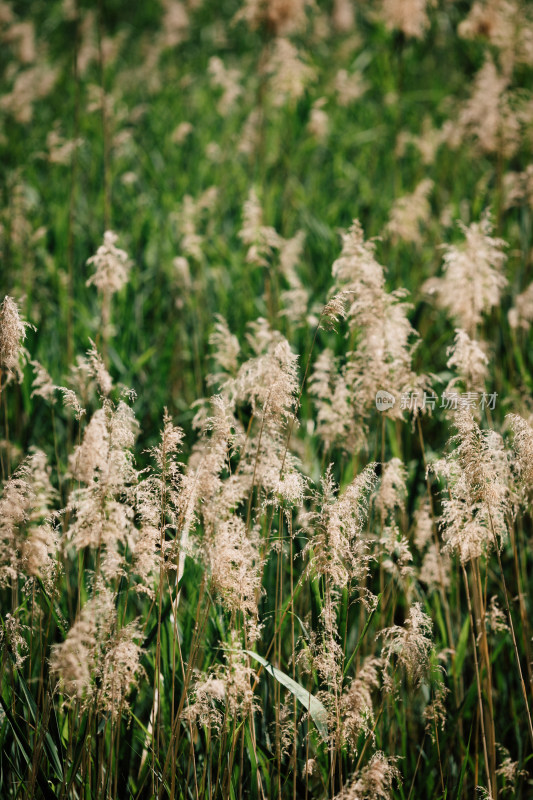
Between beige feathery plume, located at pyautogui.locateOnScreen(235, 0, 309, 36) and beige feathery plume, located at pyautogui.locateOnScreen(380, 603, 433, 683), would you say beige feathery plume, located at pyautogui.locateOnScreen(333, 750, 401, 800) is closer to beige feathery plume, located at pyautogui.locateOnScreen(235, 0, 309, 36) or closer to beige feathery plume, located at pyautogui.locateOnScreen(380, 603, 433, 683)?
beige feathery plume, located at pyautogui.locateOnScreen(380, 603, 433, 683)

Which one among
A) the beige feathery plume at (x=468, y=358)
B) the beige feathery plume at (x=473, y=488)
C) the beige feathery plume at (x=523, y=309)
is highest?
the beige feathery plume at (x=523, y=309)

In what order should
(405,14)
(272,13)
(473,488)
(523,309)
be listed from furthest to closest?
(272,13) → (405,14) → (523,309) → (473,488)

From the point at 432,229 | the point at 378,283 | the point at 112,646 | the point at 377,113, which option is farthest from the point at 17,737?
the point at 377,113

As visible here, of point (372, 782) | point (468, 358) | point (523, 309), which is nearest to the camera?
point (372, 782)

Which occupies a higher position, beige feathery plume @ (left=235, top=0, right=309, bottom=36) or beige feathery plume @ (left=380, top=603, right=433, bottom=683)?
beige feathery plume @ (left=235, top=0, right=309, bottom=36)

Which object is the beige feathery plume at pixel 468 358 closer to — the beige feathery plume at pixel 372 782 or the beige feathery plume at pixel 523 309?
the beige feathery plume at pixel 523 309

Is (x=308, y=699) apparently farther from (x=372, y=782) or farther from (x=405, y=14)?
(x=405, y=14)

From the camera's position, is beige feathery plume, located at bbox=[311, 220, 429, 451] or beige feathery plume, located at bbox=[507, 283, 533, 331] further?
A: beige feathery plume, located at bbox=[507, 283, 533, 331]

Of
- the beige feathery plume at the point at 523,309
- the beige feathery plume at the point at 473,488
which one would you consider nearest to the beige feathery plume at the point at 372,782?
the beige feathery plume at the point at 473,488

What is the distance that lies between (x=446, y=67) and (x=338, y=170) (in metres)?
3.59

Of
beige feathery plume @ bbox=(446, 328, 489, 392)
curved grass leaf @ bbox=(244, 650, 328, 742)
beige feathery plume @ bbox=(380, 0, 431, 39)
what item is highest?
beige feathery plume @ bbox=(380, 0, 431, 39)

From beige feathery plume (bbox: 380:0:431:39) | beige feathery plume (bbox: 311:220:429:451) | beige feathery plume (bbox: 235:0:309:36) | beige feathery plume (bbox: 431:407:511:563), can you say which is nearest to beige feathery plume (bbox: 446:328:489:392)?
beige feathery plume (bbox: 311:220:429:451)

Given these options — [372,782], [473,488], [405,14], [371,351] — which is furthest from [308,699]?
[405,14]

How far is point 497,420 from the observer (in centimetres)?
255
